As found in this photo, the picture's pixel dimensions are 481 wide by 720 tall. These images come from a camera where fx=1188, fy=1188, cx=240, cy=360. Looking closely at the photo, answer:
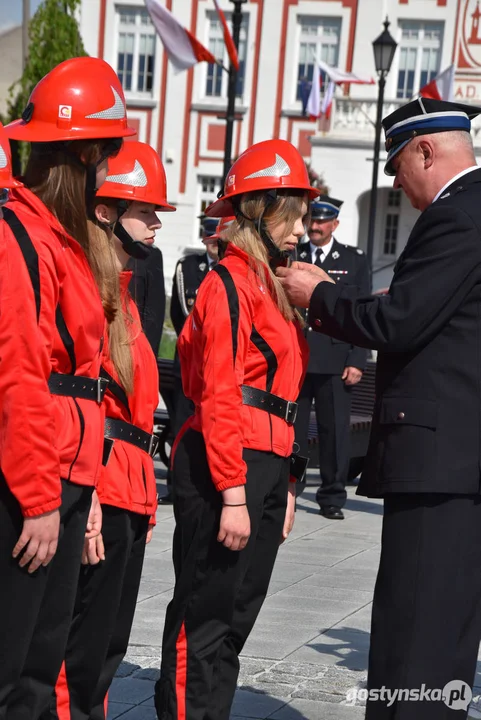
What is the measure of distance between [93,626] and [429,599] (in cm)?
105

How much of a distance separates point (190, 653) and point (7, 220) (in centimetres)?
170

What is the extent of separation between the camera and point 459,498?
3.70 meters

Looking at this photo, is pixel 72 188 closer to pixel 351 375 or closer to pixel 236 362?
pixel 236 362

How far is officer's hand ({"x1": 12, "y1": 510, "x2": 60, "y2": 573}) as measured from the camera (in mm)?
2939

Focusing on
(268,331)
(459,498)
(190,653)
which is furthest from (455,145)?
(190,653)

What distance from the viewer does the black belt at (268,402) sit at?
405cm

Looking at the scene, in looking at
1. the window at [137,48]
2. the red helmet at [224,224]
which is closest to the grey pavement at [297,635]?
the red helmet at [224,224]

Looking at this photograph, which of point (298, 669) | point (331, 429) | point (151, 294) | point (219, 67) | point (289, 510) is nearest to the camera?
point (289, 510)

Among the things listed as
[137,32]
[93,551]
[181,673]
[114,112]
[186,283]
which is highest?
[137,32]

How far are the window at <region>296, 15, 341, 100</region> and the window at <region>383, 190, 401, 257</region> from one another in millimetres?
4366

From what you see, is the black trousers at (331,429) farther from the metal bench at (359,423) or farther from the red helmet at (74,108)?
the red helmet at (74,108)

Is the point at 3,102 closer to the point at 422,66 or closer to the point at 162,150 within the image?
the point at 162,150

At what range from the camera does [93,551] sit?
363cm

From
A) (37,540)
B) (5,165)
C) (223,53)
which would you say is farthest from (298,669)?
(223,53)
